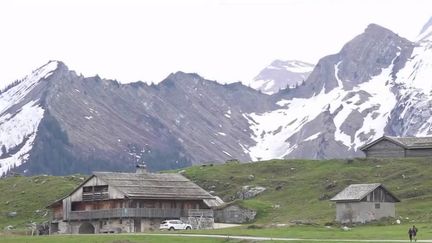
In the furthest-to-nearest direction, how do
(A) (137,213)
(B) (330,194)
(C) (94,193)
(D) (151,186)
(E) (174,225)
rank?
1. (B) (330,194)
2. (D) (151,186)
3. (C) (94,193)
4. (A) (137,213)
5. (E) (174,225)

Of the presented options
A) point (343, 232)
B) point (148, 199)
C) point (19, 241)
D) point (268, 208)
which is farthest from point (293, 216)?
point (19, 241)

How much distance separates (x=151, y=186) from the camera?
552ft

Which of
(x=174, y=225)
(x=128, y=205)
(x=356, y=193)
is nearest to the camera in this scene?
(x=174, y=225)

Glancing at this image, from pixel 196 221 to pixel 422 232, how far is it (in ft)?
163

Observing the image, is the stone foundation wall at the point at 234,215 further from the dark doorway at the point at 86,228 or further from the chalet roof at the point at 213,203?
the dark doorway at the point at 86,228

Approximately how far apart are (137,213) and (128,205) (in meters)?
1.92

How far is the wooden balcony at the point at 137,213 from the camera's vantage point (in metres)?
161

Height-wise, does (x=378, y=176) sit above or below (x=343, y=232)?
above

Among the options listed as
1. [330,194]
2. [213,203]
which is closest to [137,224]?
[213,203]

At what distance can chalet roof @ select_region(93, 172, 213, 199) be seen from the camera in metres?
164

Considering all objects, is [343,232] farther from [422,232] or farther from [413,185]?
[413,185]

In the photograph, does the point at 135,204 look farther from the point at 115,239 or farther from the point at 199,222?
the point at 115,239

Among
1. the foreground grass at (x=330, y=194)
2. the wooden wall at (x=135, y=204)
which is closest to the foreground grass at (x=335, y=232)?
the foreground grass at (x=330, y=194)

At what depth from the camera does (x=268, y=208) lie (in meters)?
177
